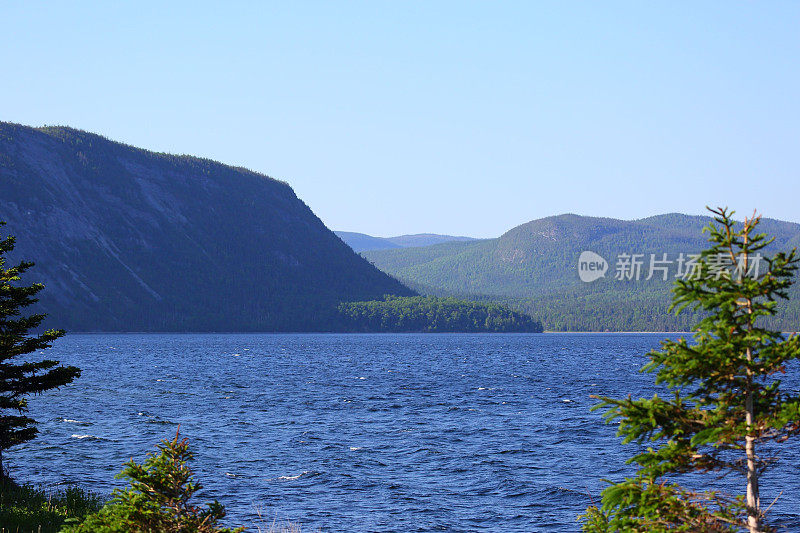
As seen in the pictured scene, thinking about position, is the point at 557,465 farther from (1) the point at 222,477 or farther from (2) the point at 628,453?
(1) the point at 222,477

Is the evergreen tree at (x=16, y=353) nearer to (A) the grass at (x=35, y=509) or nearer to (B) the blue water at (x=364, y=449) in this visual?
(A) the grass at (x=35, y=509)

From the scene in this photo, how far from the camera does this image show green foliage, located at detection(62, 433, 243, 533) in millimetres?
10867

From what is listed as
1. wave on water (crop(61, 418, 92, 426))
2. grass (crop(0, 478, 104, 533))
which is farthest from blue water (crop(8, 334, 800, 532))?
grass (crop(0, 478, 104, 533))

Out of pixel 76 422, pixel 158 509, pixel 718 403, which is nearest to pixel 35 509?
pixel 158 509

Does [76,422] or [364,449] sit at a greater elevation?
[364,449]

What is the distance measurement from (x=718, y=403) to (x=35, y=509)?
64.3ft

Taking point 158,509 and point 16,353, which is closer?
point 158,509

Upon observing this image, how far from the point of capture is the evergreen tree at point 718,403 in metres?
9.62

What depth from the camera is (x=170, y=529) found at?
428 inches

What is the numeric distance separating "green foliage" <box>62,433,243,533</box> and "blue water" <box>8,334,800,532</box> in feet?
26.1

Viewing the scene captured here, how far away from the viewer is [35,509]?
2197cm

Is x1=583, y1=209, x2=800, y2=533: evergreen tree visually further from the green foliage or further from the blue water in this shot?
the green foliage

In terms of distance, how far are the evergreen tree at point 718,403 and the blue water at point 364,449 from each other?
18.4ft

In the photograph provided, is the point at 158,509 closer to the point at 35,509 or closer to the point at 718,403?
the point at 718,403
